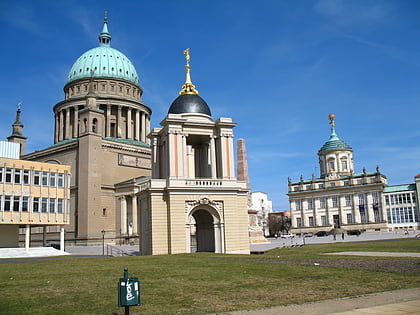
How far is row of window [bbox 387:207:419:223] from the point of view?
109 meters

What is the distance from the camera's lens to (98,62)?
101 meters

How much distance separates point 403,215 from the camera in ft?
362

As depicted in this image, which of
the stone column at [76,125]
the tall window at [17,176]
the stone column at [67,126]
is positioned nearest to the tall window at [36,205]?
the tall window at [17,176]

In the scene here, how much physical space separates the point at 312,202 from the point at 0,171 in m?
88.5

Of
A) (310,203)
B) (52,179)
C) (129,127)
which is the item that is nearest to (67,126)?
(129,127)

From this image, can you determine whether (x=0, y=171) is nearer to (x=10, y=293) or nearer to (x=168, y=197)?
(x=168, y=197)

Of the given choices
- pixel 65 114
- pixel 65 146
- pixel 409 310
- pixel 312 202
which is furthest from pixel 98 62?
pixel 409 310

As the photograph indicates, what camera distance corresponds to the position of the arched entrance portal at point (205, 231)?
40.3 m

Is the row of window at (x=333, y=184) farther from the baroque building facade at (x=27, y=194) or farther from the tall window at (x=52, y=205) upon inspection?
the tall window at (x=52, y=205)

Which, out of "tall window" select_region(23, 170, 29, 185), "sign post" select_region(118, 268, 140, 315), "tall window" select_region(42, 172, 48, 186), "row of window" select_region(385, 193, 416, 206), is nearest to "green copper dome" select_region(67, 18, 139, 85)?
"tall window" select_region(42, 172, 48, 186)

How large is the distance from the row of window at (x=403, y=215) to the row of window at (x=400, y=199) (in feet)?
5.15

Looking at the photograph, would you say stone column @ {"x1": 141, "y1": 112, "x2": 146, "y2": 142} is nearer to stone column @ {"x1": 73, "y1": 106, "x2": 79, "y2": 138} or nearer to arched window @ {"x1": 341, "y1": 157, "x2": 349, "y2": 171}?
stone column @ {"x1": 73, "y1": 106, "x2": 79, "y2": 138}

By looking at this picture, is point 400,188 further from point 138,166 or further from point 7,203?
point 7,203

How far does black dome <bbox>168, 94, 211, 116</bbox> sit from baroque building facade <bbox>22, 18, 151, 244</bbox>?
2589 cm
